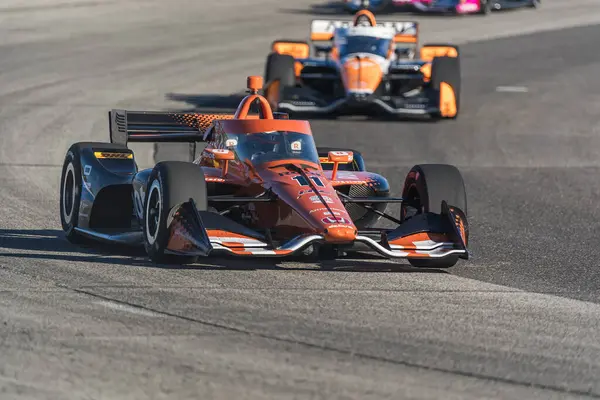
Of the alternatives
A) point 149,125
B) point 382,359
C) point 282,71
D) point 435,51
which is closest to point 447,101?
point 435,51

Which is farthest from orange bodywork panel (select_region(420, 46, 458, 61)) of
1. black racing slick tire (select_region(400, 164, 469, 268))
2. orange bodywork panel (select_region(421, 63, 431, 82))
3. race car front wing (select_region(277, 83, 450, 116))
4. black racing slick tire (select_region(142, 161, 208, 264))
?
black racing slick tire (select_region(142, 161, 208, 264))

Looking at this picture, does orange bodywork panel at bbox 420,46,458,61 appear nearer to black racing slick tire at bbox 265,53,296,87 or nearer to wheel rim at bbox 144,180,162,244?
black racing slick tire at bbox 265,53,296,87

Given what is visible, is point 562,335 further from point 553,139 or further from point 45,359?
point 553,139

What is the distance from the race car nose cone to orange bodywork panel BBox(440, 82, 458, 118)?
41.0ft

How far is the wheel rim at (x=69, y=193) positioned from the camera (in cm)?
1275

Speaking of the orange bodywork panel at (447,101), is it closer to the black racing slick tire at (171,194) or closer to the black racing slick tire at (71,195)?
the black racing slick tire at (71,195)

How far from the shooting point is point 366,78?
73.4ft

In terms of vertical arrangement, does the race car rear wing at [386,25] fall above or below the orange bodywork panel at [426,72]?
above

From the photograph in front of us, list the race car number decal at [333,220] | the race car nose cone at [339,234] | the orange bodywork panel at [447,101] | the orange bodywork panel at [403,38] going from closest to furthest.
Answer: the race car nose cone at [339,234]
the race car number decal at [333,220]
the orange bodywork panel at [447,101]
the orange bodywork panel at [403,38]

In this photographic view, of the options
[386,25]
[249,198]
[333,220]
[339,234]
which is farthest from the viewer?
[386,25]

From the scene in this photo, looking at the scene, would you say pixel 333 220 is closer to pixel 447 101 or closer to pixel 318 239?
pixel 318 239

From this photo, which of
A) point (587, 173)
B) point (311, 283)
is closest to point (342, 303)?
point (311, 283)

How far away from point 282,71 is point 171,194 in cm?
1222

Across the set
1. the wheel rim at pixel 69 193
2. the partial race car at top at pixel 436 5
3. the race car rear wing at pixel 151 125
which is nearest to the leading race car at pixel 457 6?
the partial race car at top at pixel 436 5
